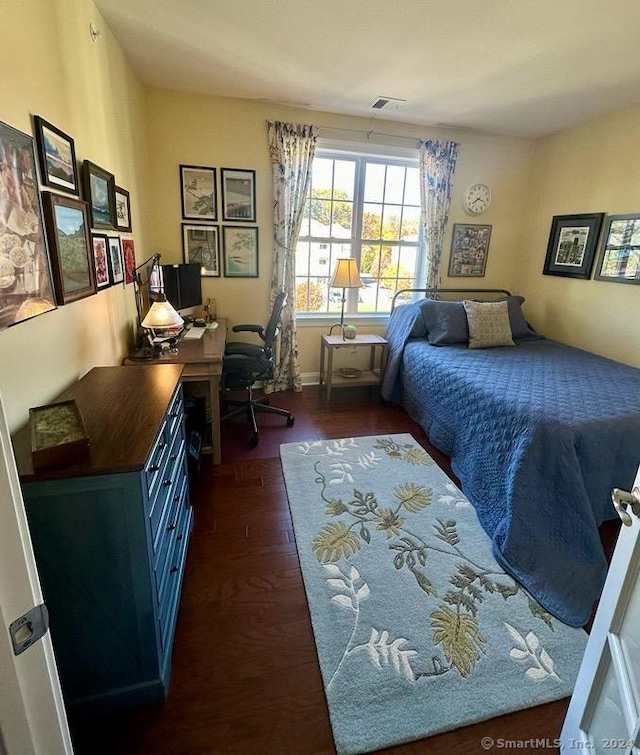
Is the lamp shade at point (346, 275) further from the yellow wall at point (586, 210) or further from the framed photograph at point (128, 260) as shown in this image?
the yellow wall at point (586, 210)

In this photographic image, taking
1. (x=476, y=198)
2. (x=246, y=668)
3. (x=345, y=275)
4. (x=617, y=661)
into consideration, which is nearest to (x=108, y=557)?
(x=246, y=668)

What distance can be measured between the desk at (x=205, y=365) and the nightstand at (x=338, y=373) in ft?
3.97

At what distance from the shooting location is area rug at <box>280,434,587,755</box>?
126cm

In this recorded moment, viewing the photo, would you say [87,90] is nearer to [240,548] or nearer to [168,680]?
[240,548]

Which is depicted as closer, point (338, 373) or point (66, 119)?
point (66, 119)

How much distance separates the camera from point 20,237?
120 cm

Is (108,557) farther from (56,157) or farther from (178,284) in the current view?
(178,284)

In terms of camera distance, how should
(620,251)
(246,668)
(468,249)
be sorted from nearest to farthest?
(246,668), (620,251), (468,249)

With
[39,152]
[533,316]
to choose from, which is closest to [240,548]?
[39,152]

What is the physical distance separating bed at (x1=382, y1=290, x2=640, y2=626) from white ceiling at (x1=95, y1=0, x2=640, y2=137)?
1879 mm

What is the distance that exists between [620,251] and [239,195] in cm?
321

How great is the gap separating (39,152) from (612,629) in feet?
7.31

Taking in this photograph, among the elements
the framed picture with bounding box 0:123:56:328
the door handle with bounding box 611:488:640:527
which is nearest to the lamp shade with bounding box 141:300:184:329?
the framed picture with bounding box 0:123:56:328

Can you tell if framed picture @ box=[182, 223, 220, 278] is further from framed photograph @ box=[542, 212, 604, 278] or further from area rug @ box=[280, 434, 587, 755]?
framed photograph @ box=[542, 212, 604, 278]
